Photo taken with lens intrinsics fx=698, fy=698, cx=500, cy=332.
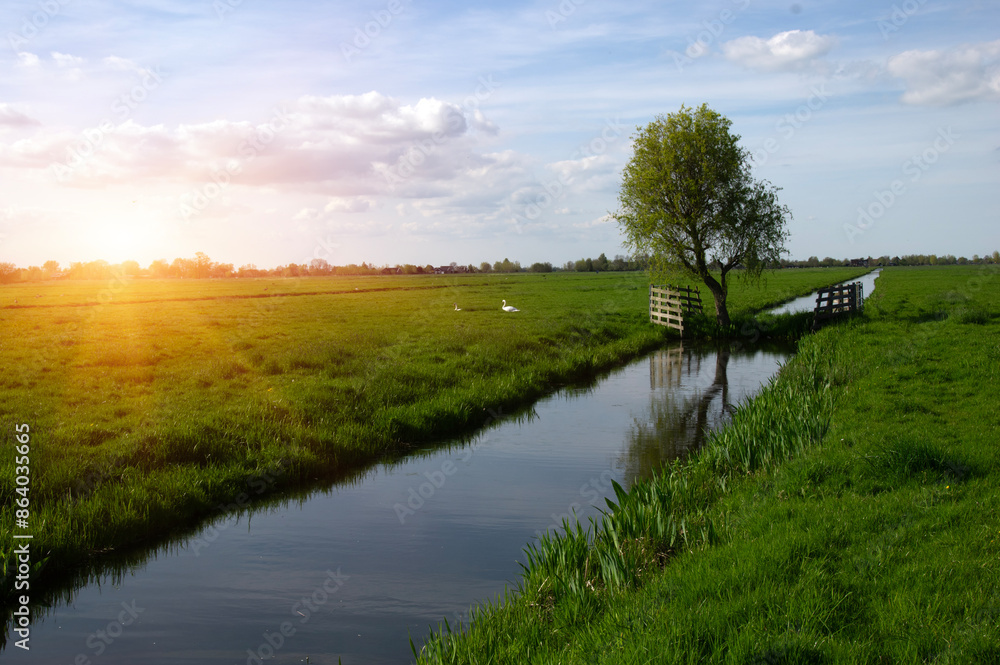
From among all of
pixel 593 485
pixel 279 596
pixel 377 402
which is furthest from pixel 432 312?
pixel 279 596

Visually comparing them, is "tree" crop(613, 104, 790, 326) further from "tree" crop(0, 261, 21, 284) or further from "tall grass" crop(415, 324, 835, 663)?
"tree" crop(0, 261, 21, 284)

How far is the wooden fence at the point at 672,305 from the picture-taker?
38688 millimetres

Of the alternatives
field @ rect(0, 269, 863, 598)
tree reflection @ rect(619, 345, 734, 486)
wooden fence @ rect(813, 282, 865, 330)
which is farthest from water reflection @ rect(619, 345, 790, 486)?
wooden fence @ rect(813, 282, 865, 330)

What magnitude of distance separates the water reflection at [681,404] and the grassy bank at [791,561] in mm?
1773

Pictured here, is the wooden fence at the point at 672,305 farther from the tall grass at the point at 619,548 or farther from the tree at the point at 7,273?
the tree at the point at 7,273

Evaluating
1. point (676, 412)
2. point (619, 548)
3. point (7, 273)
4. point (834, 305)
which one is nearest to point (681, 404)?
point (676, 412)

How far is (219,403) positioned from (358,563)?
795cm

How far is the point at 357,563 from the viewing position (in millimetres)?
9703

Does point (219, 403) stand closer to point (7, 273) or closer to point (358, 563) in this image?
point (358, 563)

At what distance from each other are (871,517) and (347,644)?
5.95 meters

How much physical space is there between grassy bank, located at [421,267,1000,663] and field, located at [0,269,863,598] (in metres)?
6.19

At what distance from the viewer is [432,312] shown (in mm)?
48156

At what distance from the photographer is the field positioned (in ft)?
35.2

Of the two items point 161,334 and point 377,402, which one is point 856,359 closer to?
point 377,402
